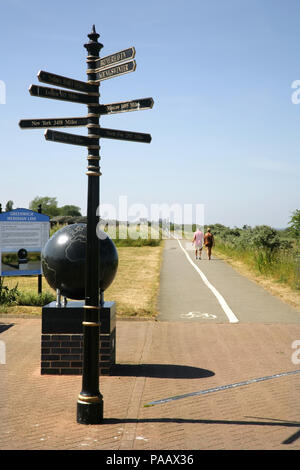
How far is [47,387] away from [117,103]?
3822 mm

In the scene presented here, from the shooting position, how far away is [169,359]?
8523mm

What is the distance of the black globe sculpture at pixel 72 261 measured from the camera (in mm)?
7535

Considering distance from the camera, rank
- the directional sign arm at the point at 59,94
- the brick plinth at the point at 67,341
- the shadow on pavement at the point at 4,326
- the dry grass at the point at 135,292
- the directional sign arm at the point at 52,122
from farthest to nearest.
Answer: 1. the dry grass at the point at 135,292
2. the shadow on pavement at the point at 4,326
3. the brick plinth at the point at 67,341
4. the directional sign arm at the point at 52,122
5. the directional sign arm at the point at 59,94

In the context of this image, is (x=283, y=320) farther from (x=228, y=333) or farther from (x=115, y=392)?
(x=115, y=392)

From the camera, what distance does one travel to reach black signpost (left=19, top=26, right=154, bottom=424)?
18.4 feet

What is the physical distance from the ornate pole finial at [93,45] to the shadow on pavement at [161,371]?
14.6ft

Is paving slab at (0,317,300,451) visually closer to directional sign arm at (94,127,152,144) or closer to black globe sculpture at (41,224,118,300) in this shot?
black globe sculpture at (41,224,118,300)

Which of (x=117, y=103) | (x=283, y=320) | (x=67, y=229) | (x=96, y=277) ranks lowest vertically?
(x=283, y=320)

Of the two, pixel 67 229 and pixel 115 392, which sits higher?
pixel 67 229

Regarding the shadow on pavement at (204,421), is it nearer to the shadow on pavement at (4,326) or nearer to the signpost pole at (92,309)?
the signpost pole at (92,309)

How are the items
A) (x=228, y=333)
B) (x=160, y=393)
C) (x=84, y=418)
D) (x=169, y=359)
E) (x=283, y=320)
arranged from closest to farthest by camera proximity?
1. (x=84, y=418)
2. (x=160, y=393)
3. (x=169, y=359)
4. (x=228, y=333)
5. (x=283, y=320)

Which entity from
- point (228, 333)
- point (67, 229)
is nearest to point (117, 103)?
point (67, 229)

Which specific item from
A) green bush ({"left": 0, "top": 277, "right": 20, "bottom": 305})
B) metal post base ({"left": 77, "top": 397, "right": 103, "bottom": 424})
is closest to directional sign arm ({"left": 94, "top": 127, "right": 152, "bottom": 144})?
metal post base ({"left": 77, "top": 397, "right": 103, "bottom": 424})

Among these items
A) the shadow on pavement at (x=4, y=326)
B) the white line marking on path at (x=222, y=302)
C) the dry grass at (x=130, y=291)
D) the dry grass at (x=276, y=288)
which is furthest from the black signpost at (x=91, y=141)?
the dry grass at (x=276, y=288)
